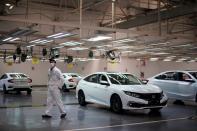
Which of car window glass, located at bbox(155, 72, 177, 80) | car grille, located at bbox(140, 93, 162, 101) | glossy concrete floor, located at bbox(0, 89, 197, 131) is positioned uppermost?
car window glass, located at bbox(155, 72, 177, 80)

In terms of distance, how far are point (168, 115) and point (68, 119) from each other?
136 inches

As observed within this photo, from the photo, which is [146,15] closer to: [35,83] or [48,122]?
[48,122]

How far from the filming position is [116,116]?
420 inches

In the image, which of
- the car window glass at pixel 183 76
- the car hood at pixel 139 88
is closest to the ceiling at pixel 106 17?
the car window glass at pixel 183 76

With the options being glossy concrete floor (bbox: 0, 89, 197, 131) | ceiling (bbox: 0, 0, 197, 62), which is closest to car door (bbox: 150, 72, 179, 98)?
ceiling (bbox: 0, 0, 197, 62)

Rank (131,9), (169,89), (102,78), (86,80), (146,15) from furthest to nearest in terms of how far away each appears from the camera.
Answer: (131,9) < (146,15) < (169,89) < (86,80) < (102,78)

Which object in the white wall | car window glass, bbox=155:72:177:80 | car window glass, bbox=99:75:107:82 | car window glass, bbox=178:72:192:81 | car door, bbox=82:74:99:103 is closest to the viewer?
car window glass, bbox=99:75:107:82

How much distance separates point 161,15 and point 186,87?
375 centimetres

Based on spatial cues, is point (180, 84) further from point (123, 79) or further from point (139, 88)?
point (139, 88)

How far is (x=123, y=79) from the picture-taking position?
1244 cm

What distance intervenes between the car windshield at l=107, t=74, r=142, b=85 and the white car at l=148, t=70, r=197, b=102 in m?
2.65

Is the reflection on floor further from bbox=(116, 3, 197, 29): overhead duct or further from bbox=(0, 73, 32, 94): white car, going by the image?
bbox=(116, 3, 197, 29): overhead duct

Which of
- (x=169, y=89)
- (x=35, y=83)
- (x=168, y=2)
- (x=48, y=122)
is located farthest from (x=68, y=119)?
(x=35, y=83)

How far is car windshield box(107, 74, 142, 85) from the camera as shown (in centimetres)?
1218
